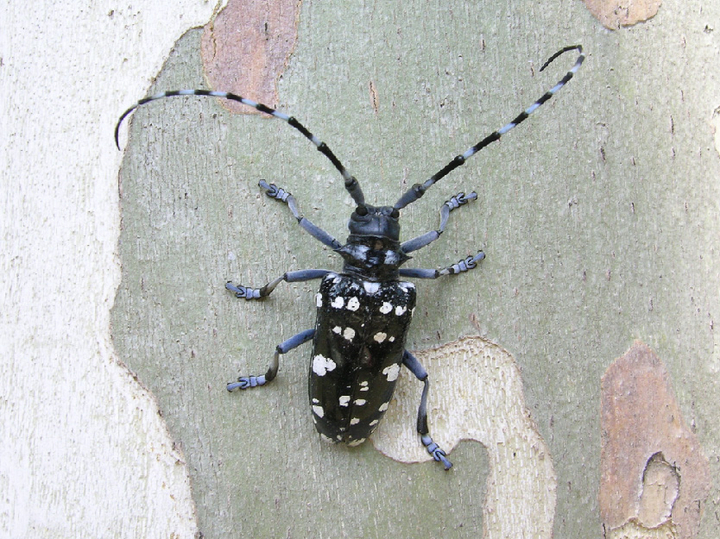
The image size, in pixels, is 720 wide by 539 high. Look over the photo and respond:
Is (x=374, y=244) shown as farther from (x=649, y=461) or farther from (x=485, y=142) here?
(x=649, y=461)

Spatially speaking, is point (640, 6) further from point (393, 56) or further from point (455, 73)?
point (393, 56)

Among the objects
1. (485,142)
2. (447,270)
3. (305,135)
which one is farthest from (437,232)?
(305,135)

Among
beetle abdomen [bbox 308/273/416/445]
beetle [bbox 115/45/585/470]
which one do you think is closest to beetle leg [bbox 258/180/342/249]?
beetle [bbox 115/45/585/470]

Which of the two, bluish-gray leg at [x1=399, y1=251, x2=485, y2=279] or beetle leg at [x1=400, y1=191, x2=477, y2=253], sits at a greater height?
beetle leg at [x1=400, y1=191, x2=477, y2=253]

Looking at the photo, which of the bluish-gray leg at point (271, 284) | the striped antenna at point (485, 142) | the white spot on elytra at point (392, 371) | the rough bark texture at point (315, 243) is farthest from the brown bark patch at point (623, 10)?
the white spot on elytra at point (392, 371)

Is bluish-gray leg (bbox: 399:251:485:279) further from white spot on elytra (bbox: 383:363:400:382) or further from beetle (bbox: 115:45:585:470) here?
white spot on elytra (bbox: 383:363:400:382)

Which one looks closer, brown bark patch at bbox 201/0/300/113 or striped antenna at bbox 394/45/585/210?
striped antenna at bbox 394/45/585/210
